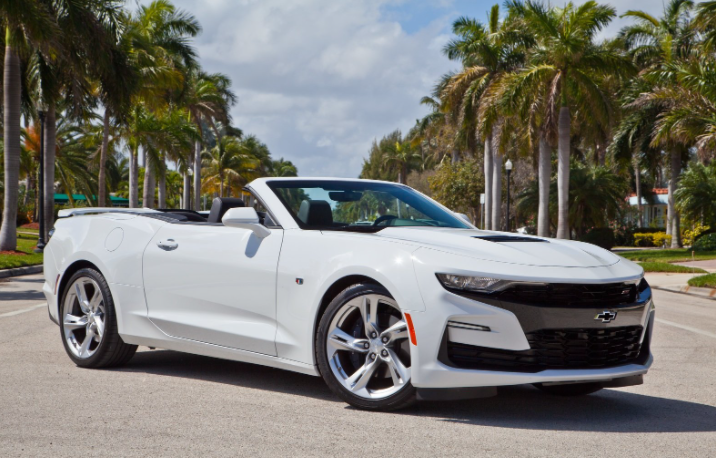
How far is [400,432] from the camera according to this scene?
15.3ft

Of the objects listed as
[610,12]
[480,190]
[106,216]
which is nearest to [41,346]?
[106,216]

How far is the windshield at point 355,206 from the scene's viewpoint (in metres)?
6.00

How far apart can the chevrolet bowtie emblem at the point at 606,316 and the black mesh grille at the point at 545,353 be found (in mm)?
66

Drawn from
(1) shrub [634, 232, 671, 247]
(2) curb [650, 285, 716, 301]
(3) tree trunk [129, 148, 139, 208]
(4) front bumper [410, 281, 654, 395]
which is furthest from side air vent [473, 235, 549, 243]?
(1) shrub [634, 232, 671, 247]

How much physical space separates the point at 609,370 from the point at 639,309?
1.44 ft

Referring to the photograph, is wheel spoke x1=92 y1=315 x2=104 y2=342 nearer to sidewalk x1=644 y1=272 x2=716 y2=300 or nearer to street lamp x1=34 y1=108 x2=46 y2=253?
sidewalk x1=644 y1=272 x2=716 y2=300

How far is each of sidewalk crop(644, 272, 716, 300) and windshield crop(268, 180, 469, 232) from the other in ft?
39.0

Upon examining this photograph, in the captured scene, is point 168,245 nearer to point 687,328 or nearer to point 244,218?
point 244,218

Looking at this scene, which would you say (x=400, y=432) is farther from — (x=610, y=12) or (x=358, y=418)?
(x=610, y=12)

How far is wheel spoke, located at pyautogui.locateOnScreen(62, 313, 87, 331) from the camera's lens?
6.81 metres

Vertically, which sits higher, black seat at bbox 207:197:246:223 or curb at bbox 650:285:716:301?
black seat at bbox 207:197:246:223

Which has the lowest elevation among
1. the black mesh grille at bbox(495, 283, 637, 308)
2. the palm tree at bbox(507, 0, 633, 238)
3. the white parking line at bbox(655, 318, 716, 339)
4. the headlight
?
the white parking line at bbox(655, 318, 716, 339)

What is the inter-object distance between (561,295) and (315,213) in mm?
1906

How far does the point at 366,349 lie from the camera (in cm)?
515
